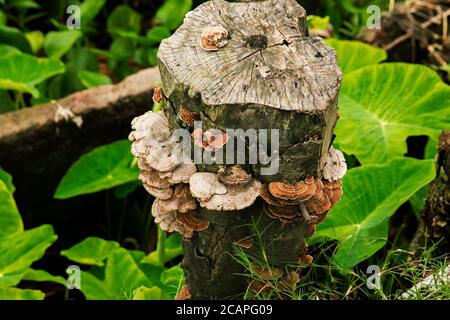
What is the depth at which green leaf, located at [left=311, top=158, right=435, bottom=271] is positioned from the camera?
1.99m

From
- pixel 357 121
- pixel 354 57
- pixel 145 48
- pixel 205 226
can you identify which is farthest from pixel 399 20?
pixel 205 226

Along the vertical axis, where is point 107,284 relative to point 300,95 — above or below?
below

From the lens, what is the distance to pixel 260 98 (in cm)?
142

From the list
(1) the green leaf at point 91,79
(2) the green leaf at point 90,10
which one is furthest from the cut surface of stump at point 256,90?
(2) the green leaf at point 90,10

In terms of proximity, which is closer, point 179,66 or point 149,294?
point 179,66

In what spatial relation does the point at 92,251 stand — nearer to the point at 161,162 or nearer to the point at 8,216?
the point at 8,216

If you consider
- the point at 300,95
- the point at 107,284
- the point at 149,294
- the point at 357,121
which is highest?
the point at 300,95

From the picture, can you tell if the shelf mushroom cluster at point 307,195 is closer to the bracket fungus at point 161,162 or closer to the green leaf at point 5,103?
the bracket fungus at point 161,162

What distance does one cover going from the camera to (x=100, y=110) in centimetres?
264

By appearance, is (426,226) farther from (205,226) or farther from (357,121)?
(205,226)

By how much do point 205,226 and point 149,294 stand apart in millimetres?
376

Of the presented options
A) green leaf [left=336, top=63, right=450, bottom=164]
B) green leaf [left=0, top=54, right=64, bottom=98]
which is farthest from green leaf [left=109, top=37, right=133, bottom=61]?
green leaf [left=336, top=63, right=450, bottom=164]

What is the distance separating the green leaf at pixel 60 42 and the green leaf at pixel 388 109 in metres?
1.18

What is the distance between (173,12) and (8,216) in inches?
48.8
